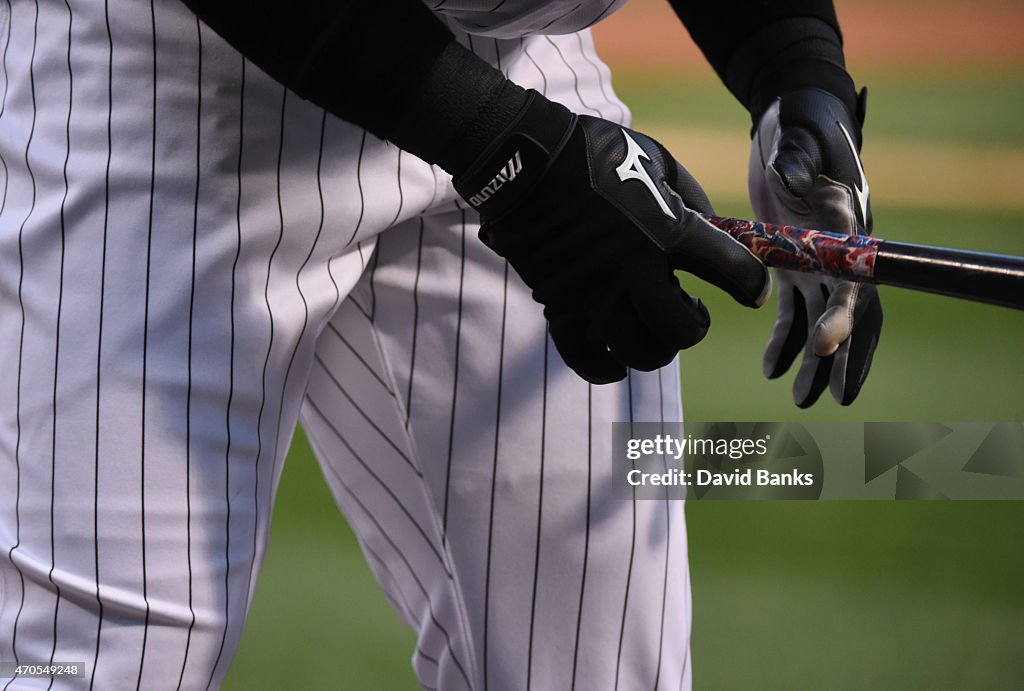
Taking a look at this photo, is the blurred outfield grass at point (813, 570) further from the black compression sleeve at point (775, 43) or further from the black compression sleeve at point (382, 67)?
the black compression sleeve at point (382, 67)

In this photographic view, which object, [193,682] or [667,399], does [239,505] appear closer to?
[193,682]

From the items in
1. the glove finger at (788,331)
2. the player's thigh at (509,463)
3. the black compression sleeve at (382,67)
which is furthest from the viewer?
the glove finger at (788,331)

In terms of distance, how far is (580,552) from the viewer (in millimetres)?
730

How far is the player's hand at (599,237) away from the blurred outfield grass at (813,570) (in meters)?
0.76

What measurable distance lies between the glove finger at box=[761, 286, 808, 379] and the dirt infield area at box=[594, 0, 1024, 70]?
2570 mm

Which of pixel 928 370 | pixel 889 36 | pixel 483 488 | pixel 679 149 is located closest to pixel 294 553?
pixel 483 488

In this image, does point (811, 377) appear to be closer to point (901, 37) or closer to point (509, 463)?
point (509, 463)

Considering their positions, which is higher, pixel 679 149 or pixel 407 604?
pixel 679 149

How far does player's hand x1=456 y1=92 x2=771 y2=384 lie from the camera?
0.61 m

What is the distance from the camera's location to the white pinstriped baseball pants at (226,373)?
0.64 m

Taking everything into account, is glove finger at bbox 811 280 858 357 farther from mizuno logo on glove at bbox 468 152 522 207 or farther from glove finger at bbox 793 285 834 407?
mizuno logo on glove at bbox 468 152 522 207

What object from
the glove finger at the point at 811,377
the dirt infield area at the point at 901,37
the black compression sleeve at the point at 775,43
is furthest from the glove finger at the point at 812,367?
the dirt infield area at the point at 901,37

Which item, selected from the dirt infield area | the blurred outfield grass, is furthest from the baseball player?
the dirt infield area

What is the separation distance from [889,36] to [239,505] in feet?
10.3
